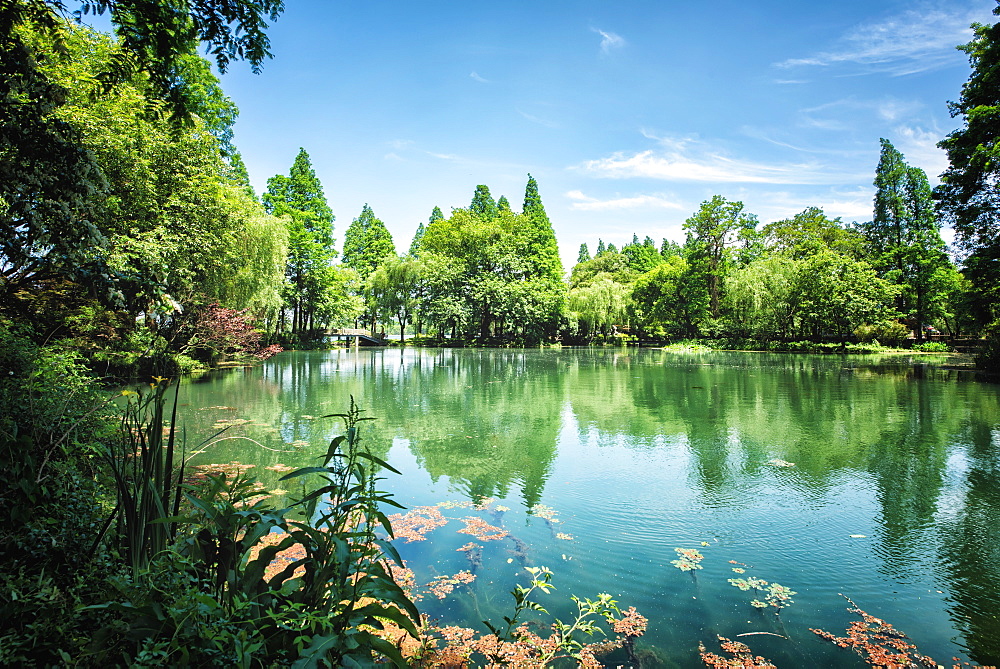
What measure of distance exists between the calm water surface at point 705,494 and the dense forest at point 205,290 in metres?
1.68

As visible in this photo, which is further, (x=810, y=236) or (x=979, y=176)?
(x=810, y=236)

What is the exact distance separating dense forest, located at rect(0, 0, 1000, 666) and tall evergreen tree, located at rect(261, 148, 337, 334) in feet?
0.64

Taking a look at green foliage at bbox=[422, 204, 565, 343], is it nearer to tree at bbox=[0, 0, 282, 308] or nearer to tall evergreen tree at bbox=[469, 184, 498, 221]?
tall evergreen tree at bbox=[469, 184, 498, 221]

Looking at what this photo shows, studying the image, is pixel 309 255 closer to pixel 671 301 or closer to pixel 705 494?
pixel 671 301

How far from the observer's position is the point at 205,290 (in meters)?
13.5

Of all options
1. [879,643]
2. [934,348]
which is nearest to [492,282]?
[934,348]

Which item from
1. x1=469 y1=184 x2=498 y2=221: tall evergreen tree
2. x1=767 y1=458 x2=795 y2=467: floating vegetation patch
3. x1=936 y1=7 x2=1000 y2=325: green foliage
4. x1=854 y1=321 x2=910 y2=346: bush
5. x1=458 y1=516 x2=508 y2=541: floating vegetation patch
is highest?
x1=469 y1=184 x2=498 y2=221: tall evergreen tree

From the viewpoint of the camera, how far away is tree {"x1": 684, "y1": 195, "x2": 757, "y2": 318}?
34688 mm

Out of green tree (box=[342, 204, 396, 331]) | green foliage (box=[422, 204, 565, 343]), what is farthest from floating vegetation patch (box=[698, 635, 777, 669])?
green tree (box=[342, 204, 396, 331])

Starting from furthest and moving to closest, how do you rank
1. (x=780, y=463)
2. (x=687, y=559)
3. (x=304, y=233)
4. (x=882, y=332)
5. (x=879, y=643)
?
(x=304, y=233) → (x=882, y=332) → (x=780, y=463) → (x=687, y=559) → (x=879, y=643)

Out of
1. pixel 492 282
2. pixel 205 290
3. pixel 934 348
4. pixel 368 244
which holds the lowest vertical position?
pixel 934 348

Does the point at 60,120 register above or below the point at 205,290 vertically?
above

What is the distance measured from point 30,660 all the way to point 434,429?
21.2ft

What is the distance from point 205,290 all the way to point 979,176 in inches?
893
